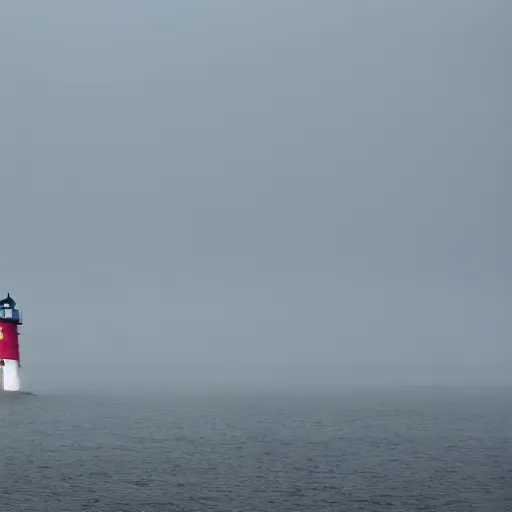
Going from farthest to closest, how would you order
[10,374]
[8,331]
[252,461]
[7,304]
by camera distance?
[10,374] < [7,304] < [8,331] < [252,461]

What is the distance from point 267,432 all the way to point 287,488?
4053 cm

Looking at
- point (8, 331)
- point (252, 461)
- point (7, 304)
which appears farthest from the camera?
point (7, 304)

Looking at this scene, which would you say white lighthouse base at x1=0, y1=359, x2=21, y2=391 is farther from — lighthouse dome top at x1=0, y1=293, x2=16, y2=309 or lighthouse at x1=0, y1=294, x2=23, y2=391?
lighthouse dome top at x1=0, y1=293, x2=16, y2=309

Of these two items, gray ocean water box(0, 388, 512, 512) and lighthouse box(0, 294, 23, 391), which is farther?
lighthouse box(0, 294, 23, 391)

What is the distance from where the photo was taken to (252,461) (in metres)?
71.6

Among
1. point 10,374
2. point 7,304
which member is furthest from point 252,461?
point 10,374

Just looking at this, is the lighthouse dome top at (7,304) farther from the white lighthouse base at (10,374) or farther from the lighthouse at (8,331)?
the white lighthouse base at (10,374)

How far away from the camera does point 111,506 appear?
167ft

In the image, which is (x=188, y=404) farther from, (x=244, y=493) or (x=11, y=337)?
(x=244, y=493)

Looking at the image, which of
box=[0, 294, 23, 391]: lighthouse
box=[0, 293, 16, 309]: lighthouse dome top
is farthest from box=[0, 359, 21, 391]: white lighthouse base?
box=[0, 293, 16, 309]: lighthouse dome top

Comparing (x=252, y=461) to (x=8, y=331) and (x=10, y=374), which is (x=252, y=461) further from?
(x=10, y=374)

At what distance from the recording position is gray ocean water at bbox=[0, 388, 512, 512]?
5326 cm

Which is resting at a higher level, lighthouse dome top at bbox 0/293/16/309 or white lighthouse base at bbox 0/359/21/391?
lighthouse dome top at bbox 0/293/16/309

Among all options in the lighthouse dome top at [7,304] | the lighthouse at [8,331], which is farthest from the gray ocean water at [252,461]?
the lighthouse dome top at [7,304]
